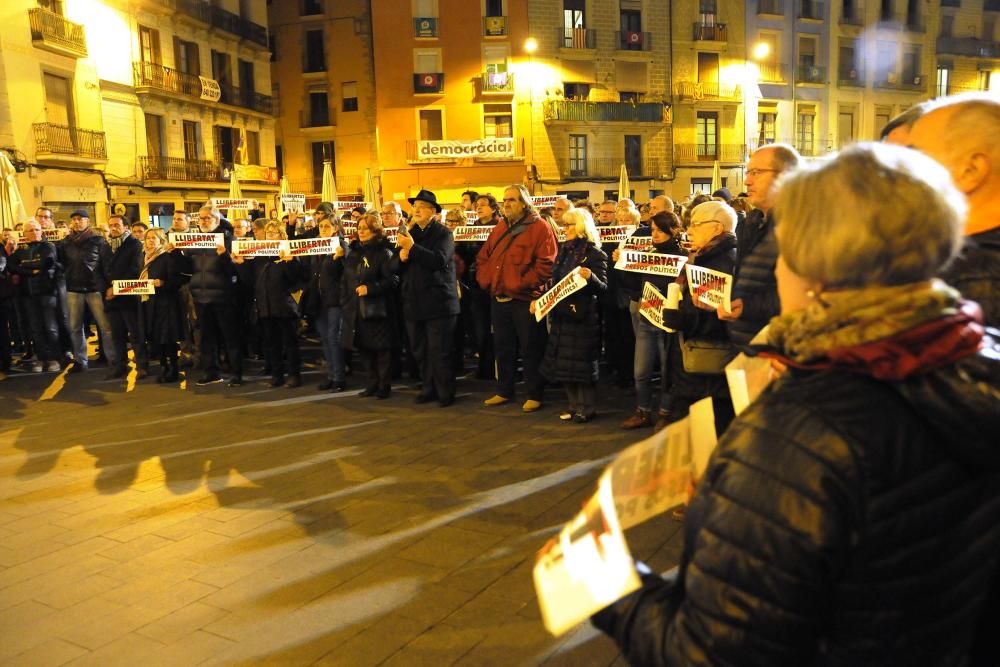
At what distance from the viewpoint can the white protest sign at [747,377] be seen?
209cm

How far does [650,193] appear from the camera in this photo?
126 ft

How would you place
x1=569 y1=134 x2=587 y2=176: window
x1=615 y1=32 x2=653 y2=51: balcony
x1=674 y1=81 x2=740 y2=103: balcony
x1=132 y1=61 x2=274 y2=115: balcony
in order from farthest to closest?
x1=674 y1=81 x2=740 y2=103: balcony
x1=615 y1=32 x2=653 y2=51: balcony
x1=569 y1=134 x2=587 y2=176: window
x1=132 y1=61 x2=274 y2=115: balcony

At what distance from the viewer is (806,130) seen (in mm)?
41594

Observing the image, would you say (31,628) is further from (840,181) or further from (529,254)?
(529,254)

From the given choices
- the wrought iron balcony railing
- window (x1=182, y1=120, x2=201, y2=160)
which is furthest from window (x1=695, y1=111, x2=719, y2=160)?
the wrought iron balcony railing

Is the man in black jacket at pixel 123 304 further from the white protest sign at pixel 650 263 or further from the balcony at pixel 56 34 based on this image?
the balcony at pixel 56 34

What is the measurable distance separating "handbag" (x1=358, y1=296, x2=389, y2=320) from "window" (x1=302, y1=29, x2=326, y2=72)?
34.7m

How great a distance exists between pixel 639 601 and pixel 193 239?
912 cm

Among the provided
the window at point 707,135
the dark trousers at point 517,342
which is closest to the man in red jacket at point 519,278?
the dark trousers at point 517,342

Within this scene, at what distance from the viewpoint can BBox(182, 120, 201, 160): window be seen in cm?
3206

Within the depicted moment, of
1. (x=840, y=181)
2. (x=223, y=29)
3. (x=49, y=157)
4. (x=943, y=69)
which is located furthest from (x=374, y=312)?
(x=943, y=69)

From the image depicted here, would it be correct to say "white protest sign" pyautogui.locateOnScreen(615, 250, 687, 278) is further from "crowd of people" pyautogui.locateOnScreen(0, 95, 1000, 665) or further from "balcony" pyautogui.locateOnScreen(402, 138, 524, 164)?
"balcony" pyautogui.locateOnScreen(402, 138, 524, 164)

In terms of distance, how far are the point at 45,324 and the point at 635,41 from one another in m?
33.0

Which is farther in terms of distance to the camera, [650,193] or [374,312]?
[650,193]
